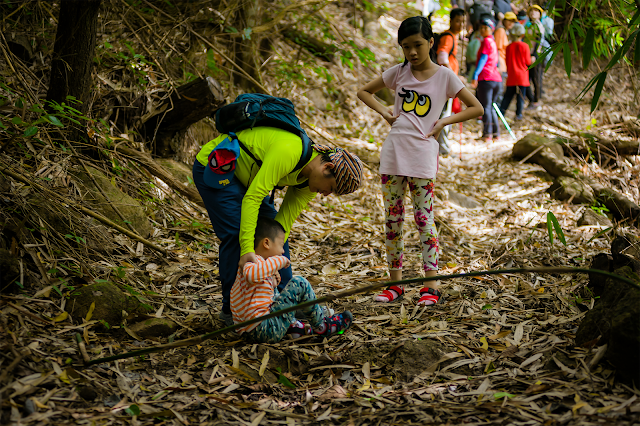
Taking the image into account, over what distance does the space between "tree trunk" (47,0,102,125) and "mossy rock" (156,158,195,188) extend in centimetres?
101

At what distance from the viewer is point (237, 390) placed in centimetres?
228

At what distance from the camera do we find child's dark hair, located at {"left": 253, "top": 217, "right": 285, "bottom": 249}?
2.61 m

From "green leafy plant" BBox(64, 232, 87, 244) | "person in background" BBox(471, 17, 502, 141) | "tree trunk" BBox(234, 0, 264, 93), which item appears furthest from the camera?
"person in background" BBox(471, 17, 502, 141)

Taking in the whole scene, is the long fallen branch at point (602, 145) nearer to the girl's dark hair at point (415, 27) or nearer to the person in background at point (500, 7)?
the girl's dark hair at point (415, 27)

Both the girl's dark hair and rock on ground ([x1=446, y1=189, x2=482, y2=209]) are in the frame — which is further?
rock on ground ([x1=446, y1=189, x2=482, y2=209])

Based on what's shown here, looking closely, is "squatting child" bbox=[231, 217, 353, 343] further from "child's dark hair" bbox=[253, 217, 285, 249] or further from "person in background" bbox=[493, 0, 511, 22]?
"person in background" bbox=[493, 0, 511, 22]

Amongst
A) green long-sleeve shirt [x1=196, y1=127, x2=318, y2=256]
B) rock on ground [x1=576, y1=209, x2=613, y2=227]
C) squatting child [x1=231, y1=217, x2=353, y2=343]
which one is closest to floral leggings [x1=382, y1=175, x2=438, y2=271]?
green long-sleeve shirt [x1=196, y1=127, x2=318, y2=256]

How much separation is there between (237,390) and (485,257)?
105 inches

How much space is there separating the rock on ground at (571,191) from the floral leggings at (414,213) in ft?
9.17

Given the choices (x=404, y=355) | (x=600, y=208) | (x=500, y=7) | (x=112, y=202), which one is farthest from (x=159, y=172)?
(x=500, y=7)

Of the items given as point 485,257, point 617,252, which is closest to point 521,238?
point 485,257

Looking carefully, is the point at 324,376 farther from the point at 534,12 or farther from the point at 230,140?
the point at 534,12

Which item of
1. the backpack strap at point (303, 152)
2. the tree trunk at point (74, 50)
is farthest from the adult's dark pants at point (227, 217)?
the tree trunk at point (74, 50)

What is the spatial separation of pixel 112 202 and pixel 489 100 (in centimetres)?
620
